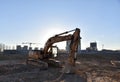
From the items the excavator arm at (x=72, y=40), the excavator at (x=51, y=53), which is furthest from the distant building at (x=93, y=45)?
the excavator arm at (x=72, y=40)

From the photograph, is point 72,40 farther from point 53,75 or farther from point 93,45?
point 93,45

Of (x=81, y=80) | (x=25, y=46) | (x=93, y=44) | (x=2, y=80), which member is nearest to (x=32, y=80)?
(x=2, y=80)

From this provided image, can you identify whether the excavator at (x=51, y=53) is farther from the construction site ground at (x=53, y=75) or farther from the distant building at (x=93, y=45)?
the distant building at (x=93, y=45)

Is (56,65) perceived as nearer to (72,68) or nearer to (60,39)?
(60,39)

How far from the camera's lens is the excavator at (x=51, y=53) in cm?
2111

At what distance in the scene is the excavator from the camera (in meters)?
21.1

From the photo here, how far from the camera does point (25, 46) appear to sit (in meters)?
133

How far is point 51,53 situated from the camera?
27.6 metres

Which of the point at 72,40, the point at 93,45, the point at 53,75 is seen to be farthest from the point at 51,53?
the point at 93,45

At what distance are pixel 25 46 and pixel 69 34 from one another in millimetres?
110977

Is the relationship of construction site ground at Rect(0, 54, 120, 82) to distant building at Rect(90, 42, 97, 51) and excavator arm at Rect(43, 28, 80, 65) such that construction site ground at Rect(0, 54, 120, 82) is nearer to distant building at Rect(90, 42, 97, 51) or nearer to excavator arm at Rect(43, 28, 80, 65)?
excavator arm at Rect(43, 28, 80, 65)

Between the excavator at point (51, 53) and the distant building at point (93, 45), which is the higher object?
the distant building at point (93, 45)

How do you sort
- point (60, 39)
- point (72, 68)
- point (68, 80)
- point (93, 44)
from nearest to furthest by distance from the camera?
1. point (68, 80)
2. point (72, 68)
3. point (60, 39)
4. point (93, 44)

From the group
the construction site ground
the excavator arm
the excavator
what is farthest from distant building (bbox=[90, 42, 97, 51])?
the excavator arm
